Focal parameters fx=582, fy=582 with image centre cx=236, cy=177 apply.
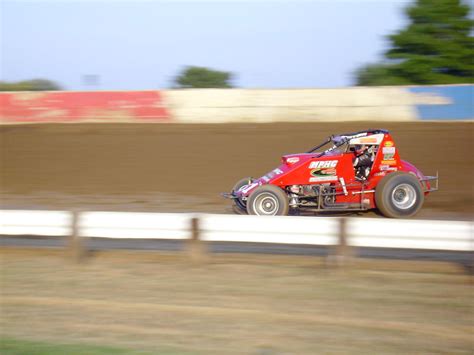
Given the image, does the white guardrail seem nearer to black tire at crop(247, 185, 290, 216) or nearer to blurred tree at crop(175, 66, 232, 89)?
black tire at crop(247, 185, 290, 216)

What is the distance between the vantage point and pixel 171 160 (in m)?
16.9

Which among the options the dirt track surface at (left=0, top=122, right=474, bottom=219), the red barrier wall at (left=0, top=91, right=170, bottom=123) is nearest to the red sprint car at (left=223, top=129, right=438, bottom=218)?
the dirt track surface at (left=0, top=122, right=474, bottom=219)

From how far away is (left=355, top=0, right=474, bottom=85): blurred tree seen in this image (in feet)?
98.4

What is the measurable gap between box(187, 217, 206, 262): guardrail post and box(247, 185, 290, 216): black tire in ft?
9.65

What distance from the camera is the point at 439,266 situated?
693 cm

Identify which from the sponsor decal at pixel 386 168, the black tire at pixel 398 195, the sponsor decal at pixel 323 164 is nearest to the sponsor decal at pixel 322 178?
the sponsor decal at pixel 323 164

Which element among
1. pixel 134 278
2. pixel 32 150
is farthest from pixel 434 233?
pixel 32 150

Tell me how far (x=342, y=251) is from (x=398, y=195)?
13.9ft

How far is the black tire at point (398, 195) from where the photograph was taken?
10609 millimetres

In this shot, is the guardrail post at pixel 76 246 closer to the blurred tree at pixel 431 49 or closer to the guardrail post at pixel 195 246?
the guardrail post at pixel 195 246

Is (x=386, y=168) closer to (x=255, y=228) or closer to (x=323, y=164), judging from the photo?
(x=323, y=164)

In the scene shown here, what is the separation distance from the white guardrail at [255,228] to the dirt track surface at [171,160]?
456 cm

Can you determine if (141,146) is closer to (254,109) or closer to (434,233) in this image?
(254,109)

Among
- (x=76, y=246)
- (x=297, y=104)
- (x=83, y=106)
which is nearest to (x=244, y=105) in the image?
(x=297, y=104)
